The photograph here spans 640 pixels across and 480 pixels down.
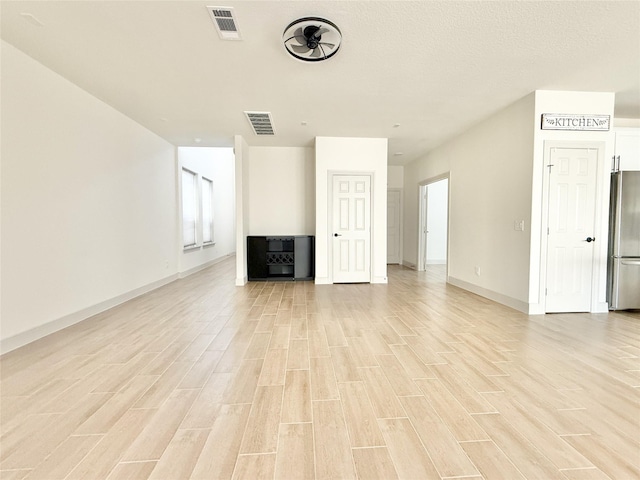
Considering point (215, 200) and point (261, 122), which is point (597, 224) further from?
point (215, 200)

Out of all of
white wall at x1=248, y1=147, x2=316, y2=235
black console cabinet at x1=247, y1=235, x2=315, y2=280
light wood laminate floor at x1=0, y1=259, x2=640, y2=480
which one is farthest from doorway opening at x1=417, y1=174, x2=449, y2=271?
light wood laminate floor at x1=0, y1=259, x2=640, y2=480

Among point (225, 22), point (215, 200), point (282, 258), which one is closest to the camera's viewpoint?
point (225, 22)

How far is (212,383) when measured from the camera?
82.2 inches

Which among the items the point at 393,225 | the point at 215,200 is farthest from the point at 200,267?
the point at 393,225

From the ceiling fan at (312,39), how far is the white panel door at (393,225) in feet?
20.7

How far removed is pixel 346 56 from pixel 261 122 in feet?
7.51

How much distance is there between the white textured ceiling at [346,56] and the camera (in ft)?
7.45

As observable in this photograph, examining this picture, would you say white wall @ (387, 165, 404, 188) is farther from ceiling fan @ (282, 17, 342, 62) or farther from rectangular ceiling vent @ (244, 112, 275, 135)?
ceiling fan @ (282, 17, 342, 62)

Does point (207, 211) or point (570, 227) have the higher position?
point (207, 211)

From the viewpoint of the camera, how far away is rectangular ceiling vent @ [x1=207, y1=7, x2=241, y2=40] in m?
2.26

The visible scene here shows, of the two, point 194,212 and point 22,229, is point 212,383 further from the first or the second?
point 194,212

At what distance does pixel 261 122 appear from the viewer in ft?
15.7

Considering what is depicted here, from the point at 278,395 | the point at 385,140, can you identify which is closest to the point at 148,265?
the point at 278,395

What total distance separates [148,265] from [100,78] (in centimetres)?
294
